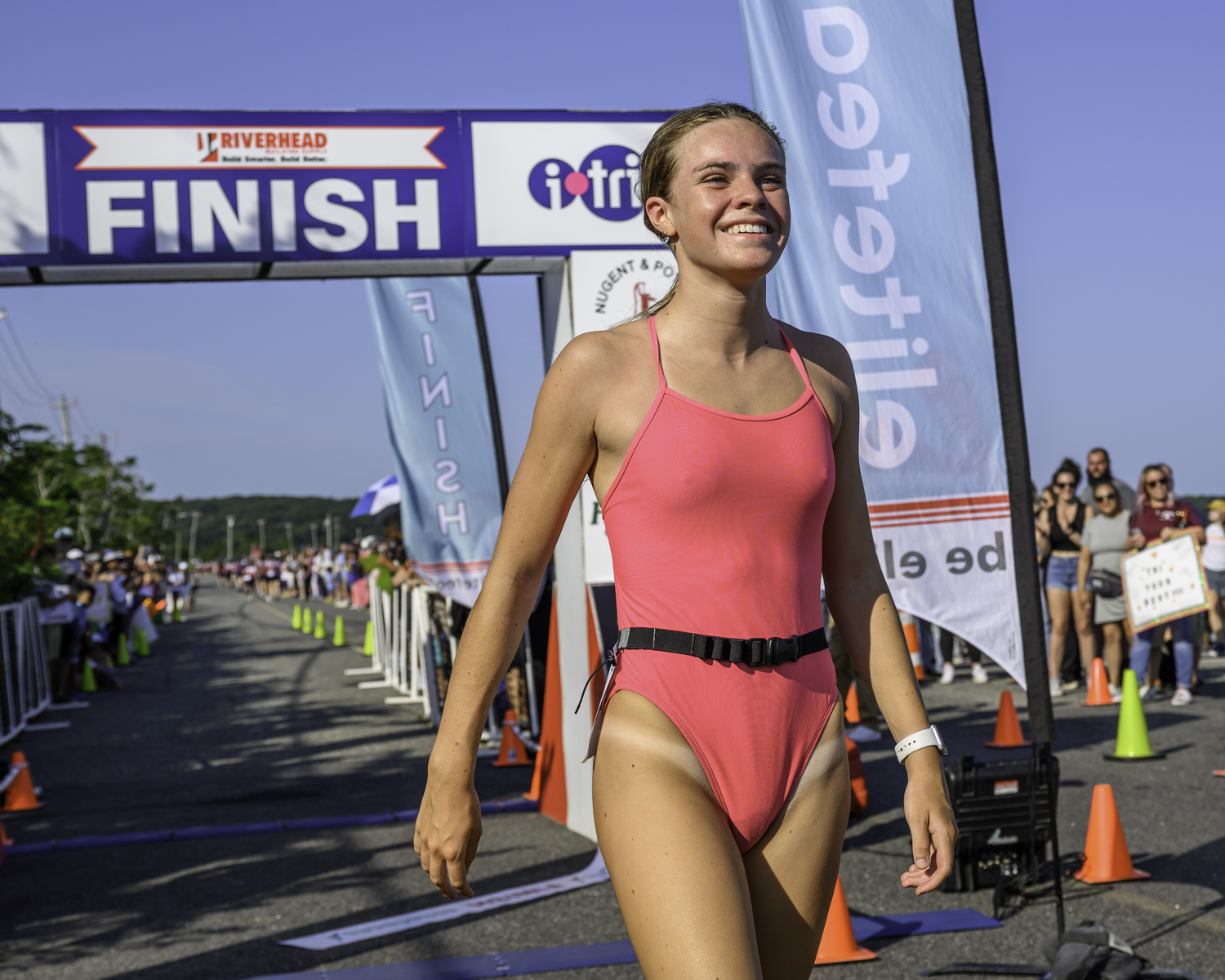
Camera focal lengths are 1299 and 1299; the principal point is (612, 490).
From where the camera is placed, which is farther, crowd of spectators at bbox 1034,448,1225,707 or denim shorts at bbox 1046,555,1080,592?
denim shorts at bbox 1046,555,1080,592

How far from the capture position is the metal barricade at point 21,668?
13.3 meters

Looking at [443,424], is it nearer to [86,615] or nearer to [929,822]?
[929,822]

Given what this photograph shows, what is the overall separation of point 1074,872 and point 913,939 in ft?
3.91

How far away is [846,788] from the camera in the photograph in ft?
7.18

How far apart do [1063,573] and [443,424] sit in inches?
251

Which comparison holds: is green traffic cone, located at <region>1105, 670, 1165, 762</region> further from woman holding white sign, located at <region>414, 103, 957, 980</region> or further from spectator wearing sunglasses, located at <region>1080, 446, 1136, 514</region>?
woman holding white sign, located at <region>414, 103, 957, 980</region>

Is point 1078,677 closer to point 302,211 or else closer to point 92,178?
point 302,211

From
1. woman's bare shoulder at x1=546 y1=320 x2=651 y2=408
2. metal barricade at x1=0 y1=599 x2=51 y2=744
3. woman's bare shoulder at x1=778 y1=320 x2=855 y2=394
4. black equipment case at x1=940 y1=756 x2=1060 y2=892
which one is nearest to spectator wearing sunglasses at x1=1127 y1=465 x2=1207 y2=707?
black equipment case at x1=940 y1=756 x2=1060 y2=892

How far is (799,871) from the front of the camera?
209cm

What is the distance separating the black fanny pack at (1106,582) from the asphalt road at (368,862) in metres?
1.07

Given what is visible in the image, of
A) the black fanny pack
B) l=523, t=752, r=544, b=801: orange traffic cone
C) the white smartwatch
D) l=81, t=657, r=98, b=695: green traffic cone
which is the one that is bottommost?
l=81, t=657, r=98, b=695: green traffic cone

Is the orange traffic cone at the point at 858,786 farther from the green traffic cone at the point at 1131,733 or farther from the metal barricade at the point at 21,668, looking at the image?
the metal barricade at the point at 21,668

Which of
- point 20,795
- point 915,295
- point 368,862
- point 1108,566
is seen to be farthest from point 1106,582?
point 20,795

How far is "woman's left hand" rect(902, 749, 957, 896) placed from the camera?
7.09 feet
